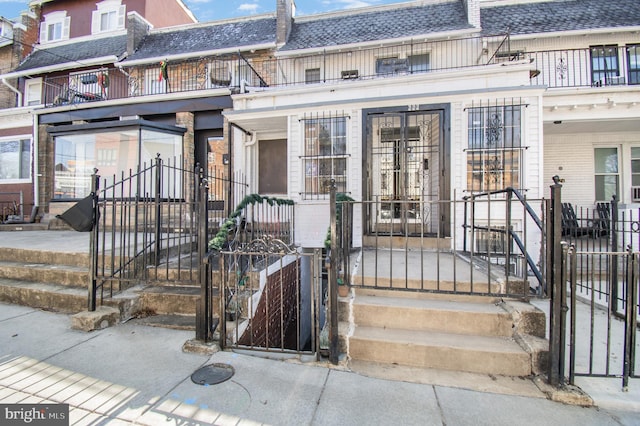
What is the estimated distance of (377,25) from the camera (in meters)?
9.30

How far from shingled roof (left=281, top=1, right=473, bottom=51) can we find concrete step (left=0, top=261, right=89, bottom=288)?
26.8 ft

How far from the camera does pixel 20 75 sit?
12.1 meters


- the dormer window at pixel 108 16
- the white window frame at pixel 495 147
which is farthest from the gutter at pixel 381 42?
the dormer window at pixel 108 16

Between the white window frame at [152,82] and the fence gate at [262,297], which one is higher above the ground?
the white window frame at [152,82]

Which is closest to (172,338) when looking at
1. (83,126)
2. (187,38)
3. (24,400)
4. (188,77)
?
(24,400)

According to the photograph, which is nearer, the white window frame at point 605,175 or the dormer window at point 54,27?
the white window frame at point 605,175

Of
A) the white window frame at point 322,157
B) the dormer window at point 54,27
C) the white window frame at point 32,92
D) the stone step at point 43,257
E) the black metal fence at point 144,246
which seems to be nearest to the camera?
the black metal fence at point 144,246

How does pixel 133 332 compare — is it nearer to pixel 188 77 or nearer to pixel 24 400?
pixel 24 400

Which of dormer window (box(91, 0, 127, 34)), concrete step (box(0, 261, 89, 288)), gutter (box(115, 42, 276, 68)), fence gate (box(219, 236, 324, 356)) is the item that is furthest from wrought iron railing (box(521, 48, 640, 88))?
dormer window (box(91, 0, 127, 34))

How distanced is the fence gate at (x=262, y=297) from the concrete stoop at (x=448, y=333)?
20.9 inches

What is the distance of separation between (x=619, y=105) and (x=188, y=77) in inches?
508

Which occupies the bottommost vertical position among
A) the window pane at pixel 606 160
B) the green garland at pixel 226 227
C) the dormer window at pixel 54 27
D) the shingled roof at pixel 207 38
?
the green garland at pixel 226 227

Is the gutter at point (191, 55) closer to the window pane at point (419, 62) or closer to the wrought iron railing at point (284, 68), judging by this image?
the wrought iron railing at point (284, 68)

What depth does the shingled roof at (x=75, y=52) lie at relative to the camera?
38.8ft
